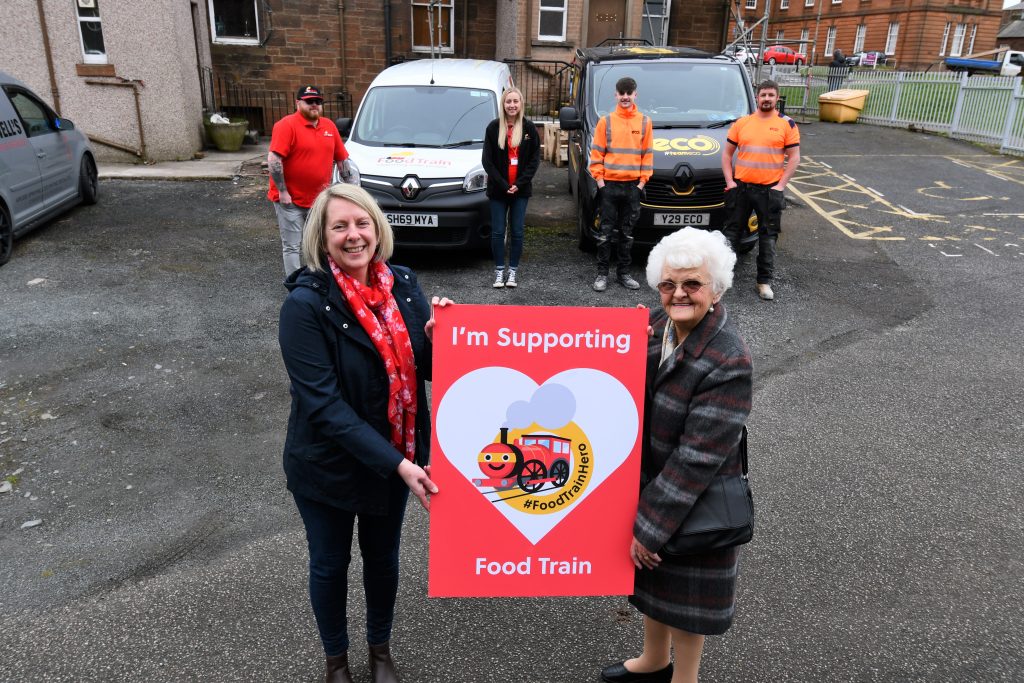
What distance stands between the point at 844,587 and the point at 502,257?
5.09 metres

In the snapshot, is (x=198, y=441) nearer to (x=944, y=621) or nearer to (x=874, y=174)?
(x=944, y=621)

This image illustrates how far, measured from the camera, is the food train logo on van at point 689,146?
828 cm

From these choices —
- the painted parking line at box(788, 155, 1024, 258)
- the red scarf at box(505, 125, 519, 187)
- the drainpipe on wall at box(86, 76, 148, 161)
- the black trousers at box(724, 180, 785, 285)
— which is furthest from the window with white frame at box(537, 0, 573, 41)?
the black trousers at box(724, 180, 785, 285)

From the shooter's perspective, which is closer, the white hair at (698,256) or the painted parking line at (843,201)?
the white hair at (698,256)

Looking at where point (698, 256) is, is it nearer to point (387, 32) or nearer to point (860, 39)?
point (387, 32)

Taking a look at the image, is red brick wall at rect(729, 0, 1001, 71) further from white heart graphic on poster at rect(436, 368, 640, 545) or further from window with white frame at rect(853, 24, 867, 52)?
white heart graphic on poster at rect(436, 368, 640, 545)

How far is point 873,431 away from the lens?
513 cm

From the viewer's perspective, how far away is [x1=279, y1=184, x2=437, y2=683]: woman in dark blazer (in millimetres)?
2438

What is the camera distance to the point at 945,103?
1906 cm

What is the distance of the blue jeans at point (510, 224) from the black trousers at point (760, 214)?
2125mm

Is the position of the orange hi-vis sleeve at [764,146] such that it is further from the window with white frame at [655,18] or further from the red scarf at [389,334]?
the window with white frame at [655,18]

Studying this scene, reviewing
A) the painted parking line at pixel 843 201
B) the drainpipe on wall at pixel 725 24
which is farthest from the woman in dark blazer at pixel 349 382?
the drainpipe on wall at pixel 725 24

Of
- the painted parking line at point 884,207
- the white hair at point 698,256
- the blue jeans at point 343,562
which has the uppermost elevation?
the white hair at point 698,256

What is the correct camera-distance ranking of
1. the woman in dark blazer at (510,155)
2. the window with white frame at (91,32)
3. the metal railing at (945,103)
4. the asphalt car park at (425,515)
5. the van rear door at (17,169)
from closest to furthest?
1. the asphalt car park at (425,515)
2. the woman in dark blazer at (510,155)
3. the van rear door at (17,169)
4. the window with white frame at (91,32)
5. the metal railing at (945,103)
